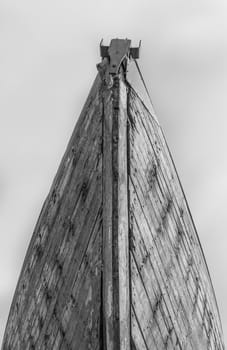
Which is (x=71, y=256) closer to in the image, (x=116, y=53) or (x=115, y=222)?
(x=115, y=222)

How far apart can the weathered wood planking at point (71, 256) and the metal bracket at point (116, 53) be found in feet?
1.35

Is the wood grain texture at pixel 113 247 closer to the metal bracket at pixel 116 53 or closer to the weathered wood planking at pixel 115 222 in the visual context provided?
the weathered wood planking at pixel 115 222

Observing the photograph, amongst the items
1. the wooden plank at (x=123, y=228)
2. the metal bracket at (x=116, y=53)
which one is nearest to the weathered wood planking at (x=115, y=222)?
the wooden plank at (x=123, y=228)

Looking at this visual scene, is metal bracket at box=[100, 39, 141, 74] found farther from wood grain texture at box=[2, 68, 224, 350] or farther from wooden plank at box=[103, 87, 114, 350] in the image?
wooden plank at box=[103, 87, 114, 350]

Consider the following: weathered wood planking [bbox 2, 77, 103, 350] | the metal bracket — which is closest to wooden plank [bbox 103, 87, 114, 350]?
weathered wood planking [bbox 2, 77, 103, 350]

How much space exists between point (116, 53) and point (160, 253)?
2285 mm

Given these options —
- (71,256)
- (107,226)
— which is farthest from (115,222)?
(71,256)

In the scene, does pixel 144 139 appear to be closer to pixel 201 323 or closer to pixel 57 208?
pixel 57 208

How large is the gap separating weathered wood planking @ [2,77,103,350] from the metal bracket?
0.41 meters

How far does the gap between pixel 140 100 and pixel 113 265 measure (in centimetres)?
229

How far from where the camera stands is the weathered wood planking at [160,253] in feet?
28.4

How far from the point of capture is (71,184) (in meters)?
9.63

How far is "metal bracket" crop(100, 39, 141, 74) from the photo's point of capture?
8852 millimetres

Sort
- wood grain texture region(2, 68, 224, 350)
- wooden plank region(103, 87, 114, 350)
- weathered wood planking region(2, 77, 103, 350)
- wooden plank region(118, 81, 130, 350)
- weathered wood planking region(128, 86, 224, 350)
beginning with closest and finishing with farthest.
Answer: wooden plank region(103, 87, 114, 350)
wooden plank region(118, 81, 130, 350)
wood grain texture region(2, 68, 224, 350)
weathered wood planking region(2, 77, 103, 350)
weathered wood planking region(128, 86, 224, 350)
